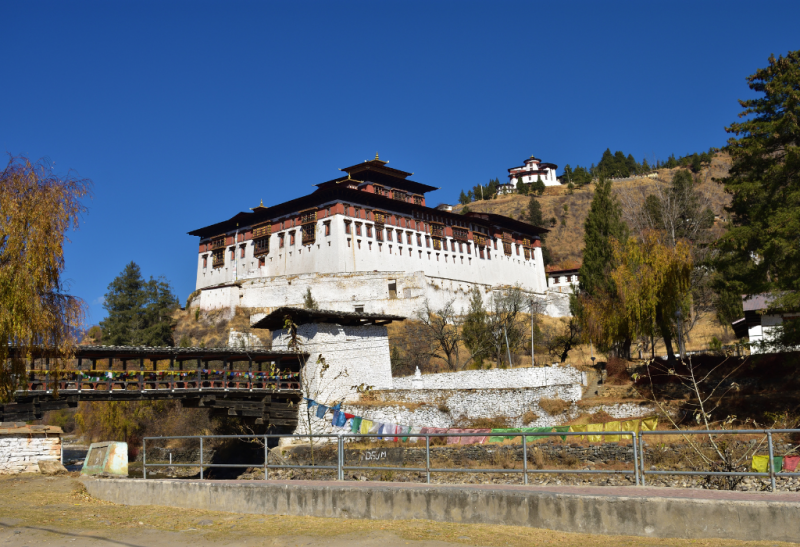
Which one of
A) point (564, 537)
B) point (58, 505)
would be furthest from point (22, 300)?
point (564, 537)

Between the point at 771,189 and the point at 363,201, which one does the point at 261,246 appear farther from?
the point at 771,189

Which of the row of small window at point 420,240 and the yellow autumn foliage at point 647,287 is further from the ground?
the row of small window at point 420,240

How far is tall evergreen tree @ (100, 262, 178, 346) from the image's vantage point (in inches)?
2640

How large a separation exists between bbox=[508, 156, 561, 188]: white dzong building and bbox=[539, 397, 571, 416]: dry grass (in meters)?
133

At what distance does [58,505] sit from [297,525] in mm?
5789

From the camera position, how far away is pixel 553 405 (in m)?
32.9

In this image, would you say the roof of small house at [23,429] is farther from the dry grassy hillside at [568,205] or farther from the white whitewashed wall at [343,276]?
the dry grassy hillside at [568,205]

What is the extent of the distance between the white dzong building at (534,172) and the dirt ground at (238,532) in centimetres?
15659

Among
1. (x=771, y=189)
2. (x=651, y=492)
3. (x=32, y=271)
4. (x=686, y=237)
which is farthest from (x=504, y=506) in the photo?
(x=686, y=237)

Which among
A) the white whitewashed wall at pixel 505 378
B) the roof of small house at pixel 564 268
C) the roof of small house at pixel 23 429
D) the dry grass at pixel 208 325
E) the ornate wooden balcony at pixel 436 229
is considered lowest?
the roof of small house at pixel 23 429

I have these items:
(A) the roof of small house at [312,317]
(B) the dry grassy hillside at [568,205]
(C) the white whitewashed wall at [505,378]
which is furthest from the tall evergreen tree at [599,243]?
(B) the dry grassy hillside at [568,205]

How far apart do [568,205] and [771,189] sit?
119282mm

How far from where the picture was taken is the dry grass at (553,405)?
107 ft

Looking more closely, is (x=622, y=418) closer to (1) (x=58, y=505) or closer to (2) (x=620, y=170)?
(1) (x=58, y=505)
